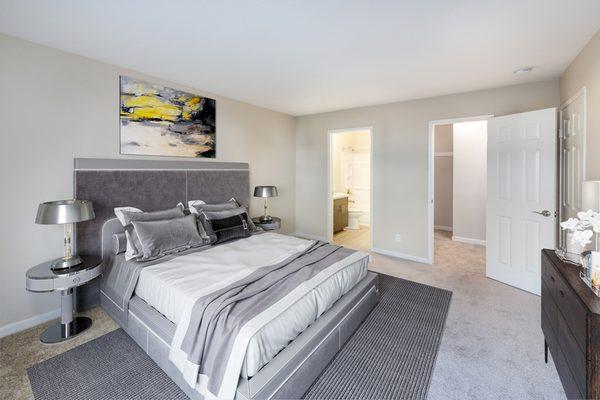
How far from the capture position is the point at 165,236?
2.69 meters

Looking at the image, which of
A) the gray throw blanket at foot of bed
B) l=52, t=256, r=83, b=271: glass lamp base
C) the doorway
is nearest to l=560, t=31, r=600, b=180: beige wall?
A: the doorway

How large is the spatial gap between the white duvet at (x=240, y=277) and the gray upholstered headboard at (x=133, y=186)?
94cm

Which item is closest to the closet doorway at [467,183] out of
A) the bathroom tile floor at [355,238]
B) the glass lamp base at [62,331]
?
the bathroom tile floor at [355,238]

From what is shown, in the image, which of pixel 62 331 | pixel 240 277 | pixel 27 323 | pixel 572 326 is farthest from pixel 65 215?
pixel 572 326

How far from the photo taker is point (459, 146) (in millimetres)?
5621

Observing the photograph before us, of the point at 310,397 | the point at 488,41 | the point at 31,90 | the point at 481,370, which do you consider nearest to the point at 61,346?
the point at 310,397

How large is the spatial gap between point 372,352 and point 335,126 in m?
3.90

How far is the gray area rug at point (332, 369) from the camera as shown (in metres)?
1.77

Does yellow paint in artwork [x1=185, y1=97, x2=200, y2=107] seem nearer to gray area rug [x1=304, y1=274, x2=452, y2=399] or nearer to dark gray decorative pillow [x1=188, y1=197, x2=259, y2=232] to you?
dark gray decorative pillow [x1=188, y1=197, x2=259, y2=232]

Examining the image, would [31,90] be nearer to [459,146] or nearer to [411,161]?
[411,161]

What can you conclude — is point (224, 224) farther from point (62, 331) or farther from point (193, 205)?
point (62, 331)

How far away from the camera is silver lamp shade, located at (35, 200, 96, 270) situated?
2.17 m

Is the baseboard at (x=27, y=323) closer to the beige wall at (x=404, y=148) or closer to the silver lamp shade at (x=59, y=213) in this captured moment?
the silver lamp shade at (x=59, y=213)

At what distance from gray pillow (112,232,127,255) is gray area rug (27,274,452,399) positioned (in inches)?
29.9
